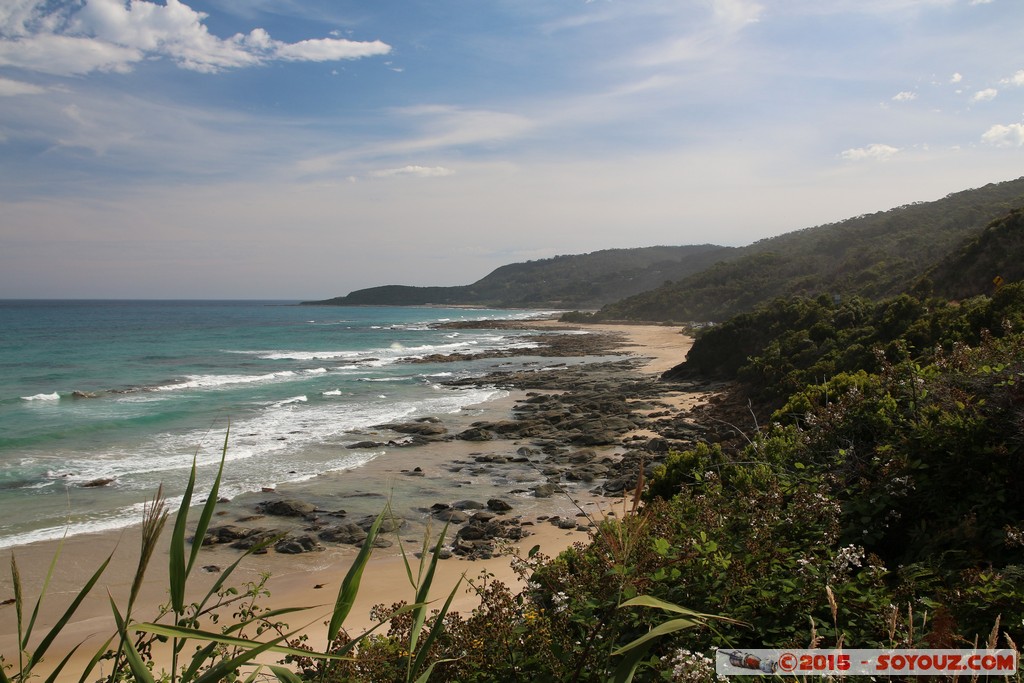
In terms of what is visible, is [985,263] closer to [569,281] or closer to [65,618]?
[65,618]

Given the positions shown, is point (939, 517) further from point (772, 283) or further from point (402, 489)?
point (772, 283)

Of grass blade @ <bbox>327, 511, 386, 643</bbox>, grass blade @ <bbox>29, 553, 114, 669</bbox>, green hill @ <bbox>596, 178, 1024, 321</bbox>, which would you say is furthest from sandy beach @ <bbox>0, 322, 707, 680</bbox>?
green hill @ <bbox>596, 178, 1024, 321</bbox>

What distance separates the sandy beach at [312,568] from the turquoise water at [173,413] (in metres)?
1.01

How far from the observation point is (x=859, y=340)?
1798 centimetres

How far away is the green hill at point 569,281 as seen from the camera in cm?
12875

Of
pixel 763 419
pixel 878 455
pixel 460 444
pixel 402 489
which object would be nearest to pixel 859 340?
pixel 763 419

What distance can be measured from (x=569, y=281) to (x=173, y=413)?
138 metres

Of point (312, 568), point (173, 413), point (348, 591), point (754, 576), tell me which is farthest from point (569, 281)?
point (348, 591)

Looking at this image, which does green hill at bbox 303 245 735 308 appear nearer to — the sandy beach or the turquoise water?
the turquoise water

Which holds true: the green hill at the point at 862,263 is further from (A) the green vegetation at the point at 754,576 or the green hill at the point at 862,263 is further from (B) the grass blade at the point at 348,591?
(B) the grass blade at the point at 348,591

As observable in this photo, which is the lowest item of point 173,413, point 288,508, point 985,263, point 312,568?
point 312,568

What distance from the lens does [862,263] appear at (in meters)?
48.3

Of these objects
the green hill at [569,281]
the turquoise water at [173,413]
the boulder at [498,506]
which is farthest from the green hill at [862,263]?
the green hill at [569,281]

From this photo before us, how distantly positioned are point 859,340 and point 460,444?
37.0ft
